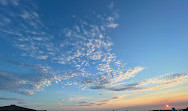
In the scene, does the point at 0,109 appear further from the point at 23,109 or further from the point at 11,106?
the point at 23,109

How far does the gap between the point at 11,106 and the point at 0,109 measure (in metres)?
3.60

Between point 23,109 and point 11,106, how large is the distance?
191 inches

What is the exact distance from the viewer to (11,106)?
47688mm

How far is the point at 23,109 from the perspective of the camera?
161 feet

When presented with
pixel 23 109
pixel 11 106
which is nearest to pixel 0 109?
pixel 11 106

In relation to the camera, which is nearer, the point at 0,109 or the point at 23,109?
the point at 0,109

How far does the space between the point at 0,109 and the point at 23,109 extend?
8024mm

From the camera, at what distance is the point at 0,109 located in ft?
148
